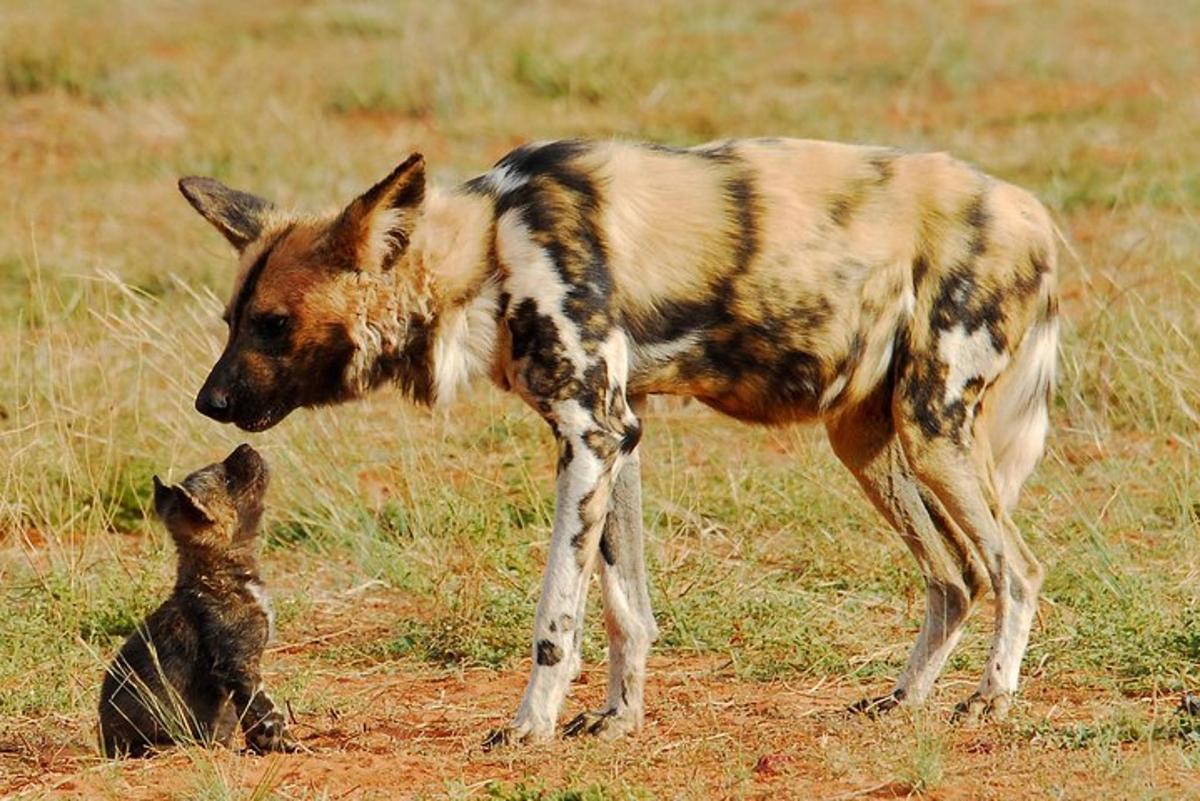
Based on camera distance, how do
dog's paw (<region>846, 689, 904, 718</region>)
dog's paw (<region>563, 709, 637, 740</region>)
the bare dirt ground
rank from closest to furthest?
the bare dirt ground
dog's paw (<region>563, 709, 637, 740</region>)
dog's paw (<region>846, 689, 904, 718</region>)

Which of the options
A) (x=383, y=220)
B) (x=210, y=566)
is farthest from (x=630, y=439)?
(x=210, y=566)

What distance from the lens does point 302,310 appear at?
165 inches

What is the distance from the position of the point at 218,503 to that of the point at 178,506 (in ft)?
0.38

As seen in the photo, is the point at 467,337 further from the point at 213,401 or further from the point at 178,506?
the point at 178,506

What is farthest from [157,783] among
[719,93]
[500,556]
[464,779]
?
[719,93]

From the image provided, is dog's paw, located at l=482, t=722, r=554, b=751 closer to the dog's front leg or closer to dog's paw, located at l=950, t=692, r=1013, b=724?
the dog's front leg

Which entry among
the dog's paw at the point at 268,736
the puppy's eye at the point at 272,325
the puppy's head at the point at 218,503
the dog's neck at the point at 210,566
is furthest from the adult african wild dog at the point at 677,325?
the dog's paw at the point at 268,736

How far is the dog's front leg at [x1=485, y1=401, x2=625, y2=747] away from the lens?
165 inches

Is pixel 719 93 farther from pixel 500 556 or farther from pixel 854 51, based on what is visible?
pixel 500 556

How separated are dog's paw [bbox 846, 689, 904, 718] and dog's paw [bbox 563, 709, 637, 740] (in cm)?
47

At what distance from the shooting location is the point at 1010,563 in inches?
179

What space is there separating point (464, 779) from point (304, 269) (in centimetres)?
103

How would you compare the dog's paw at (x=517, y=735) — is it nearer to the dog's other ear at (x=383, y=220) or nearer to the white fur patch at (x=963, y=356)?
the dog's other ear at (x=383, y=220)

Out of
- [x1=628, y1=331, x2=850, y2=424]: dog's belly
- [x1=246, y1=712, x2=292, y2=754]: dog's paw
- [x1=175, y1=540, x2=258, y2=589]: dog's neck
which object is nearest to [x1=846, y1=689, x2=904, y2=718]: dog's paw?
[x1=628, y1=331, x2=850, y2=424]: dog's belly
